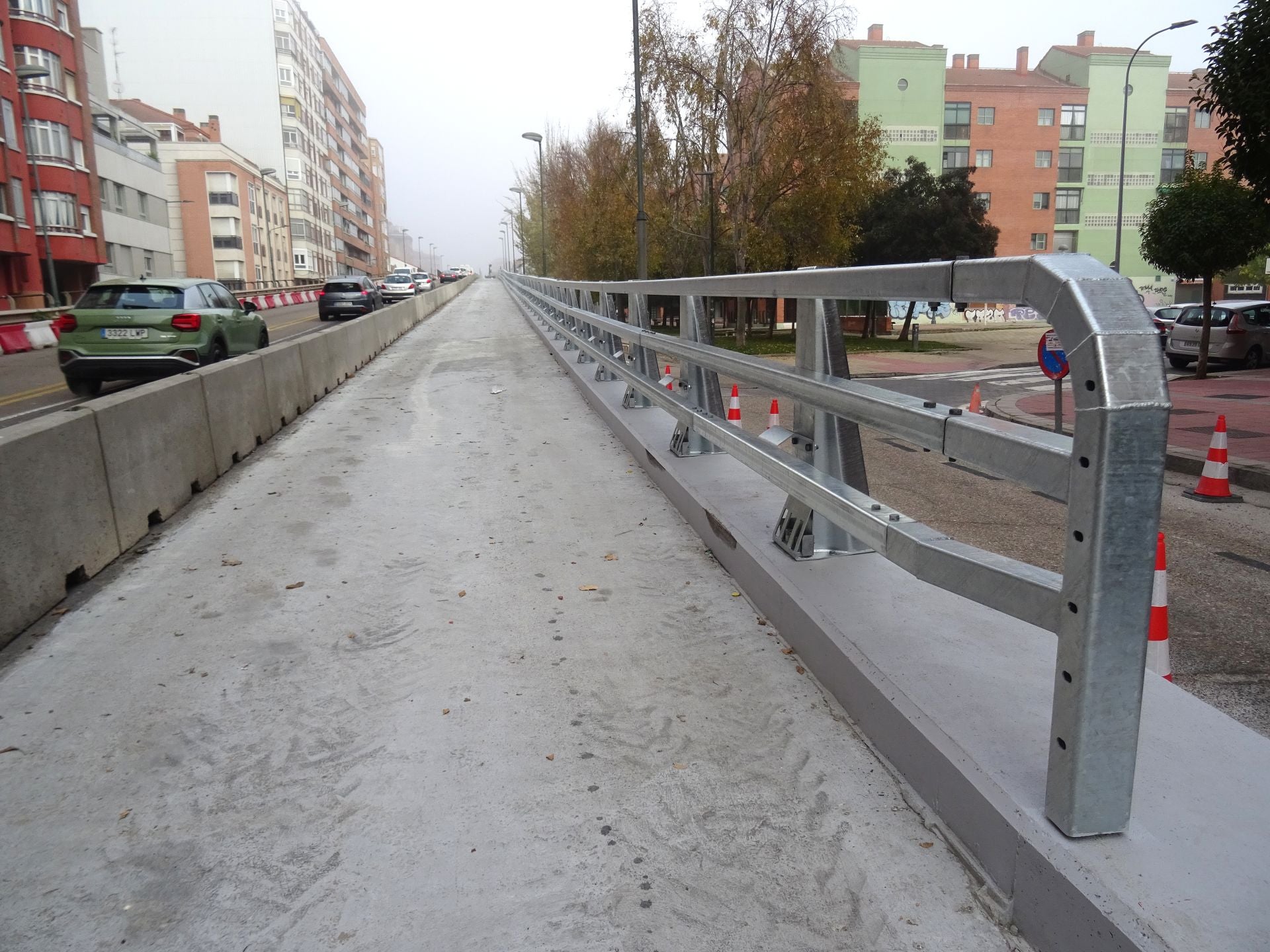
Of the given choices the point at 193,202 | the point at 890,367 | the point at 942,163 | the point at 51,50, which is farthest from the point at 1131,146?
the point at 193,202

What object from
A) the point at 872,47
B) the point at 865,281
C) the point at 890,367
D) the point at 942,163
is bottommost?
the point at 890,367

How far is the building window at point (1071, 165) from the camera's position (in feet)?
209

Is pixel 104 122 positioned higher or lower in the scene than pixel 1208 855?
higher

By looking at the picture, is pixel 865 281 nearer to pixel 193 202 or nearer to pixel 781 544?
pixel 781 544

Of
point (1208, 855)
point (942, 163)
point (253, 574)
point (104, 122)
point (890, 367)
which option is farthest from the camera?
point (942, 163)

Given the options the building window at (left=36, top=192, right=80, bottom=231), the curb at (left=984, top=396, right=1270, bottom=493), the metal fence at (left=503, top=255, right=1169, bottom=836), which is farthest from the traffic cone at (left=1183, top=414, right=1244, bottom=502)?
the building window at (left=36, top=192, right=80, bottom=231)

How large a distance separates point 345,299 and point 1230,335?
91.3ft

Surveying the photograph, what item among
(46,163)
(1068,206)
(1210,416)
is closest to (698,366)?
(1210,416)

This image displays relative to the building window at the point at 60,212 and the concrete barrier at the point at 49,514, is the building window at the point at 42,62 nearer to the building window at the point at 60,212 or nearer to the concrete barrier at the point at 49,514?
the building window at the point at 60,212

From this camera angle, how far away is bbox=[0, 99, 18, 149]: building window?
38219 millimetres

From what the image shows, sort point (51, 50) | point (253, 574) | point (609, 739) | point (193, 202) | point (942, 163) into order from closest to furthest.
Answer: point (609, 739), point (253, 574), point (51, 50), point (942, 163), point (193, 202)

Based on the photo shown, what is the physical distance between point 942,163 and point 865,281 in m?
64.2

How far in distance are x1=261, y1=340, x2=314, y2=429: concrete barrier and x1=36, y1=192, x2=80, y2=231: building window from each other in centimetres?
3947

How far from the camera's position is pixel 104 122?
5662 centimetres
